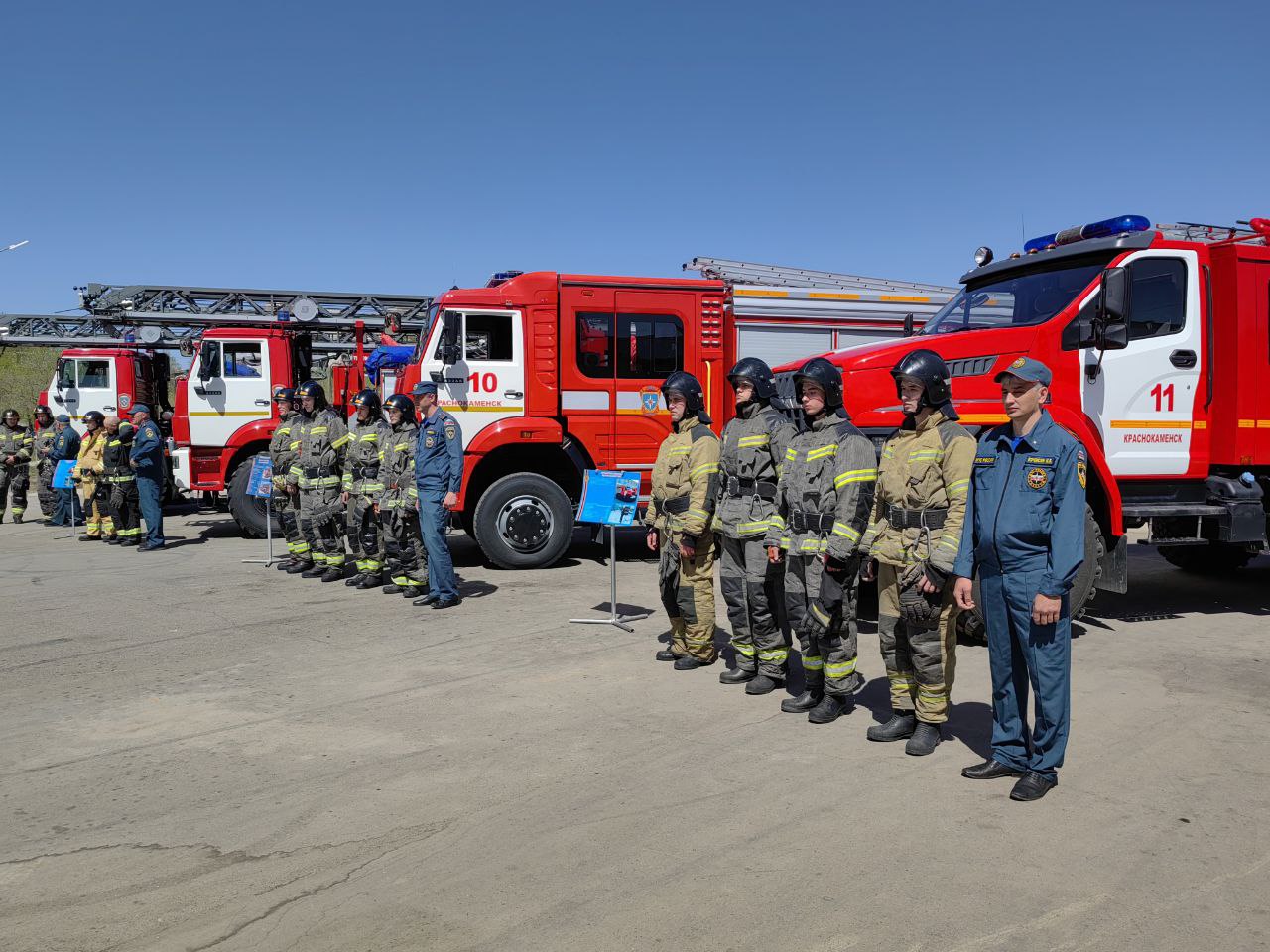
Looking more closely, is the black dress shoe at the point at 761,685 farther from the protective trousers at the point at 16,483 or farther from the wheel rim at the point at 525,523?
the protective trousers at the point at 16,483

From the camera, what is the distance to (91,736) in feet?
16.1

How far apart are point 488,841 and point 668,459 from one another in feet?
10.4

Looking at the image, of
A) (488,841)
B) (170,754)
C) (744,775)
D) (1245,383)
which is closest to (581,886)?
(488,841)

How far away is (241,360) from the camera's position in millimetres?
12562

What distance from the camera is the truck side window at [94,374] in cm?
1596

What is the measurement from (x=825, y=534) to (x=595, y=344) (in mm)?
5642

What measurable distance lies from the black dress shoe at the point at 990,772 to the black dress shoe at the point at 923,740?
306 millimetres

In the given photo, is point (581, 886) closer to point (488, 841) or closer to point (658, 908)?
point (658, 908)

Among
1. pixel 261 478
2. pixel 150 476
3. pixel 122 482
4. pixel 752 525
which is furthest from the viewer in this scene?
pixel 122 482

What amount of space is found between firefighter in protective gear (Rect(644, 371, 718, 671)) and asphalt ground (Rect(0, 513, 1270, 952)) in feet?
0.90

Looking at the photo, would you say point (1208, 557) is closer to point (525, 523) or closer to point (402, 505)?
point (525, 523)

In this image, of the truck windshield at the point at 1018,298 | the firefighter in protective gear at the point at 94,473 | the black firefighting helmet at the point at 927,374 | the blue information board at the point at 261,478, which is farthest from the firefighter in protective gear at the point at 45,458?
the black firefighting helmet at the point at 927,374

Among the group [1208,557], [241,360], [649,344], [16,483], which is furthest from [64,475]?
[1208,557]

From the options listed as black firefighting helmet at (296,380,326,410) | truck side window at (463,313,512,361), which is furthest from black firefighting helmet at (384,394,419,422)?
black firefighting helmet at (296,380,326,410)
